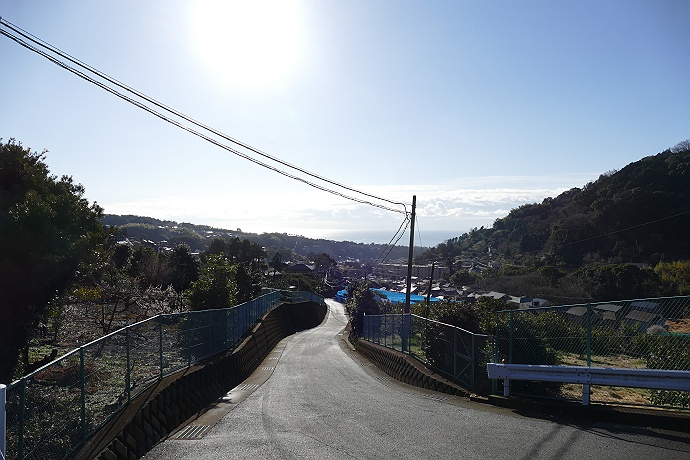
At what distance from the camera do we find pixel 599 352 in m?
8.73

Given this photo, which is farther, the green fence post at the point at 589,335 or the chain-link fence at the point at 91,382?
the green fence post at the point at 589,335

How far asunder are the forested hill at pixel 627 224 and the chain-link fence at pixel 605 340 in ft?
136

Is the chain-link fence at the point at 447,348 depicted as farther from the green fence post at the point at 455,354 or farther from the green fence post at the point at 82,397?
the green fence post at the point at 82,397

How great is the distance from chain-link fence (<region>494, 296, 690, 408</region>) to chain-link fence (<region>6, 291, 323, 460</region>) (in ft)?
21.2

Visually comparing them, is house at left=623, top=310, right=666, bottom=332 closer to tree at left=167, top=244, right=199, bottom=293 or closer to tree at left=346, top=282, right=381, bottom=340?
tree at left=346, top=282, right=381, bottom=340

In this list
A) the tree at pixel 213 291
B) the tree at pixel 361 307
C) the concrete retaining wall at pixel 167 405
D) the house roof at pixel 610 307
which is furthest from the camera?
the tree at pixel 361 307

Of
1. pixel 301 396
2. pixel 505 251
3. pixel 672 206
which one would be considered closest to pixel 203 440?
pixel 301 396

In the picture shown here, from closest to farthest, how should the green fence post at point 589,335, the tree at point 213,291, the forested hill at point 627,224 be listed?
the green fence post at point 589,335 → the tree at point 213,291 → the forested hill at point 627,224

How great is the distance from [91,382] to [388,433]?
14.2ft

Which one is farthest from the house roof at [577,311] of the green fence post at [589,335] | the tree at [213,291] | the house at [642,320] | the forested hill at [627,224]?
the forested hill at [627,224]

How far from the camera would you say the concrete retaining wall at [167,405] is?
6723mm

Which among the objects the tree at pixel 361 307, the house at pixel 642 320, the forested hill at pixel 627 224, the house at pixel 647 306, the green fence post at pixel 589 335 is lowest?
the tree at pixel 361 307

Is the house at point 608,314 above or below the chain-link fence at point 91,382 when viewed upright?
above

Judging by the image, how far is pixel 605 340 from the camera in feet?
28.2
